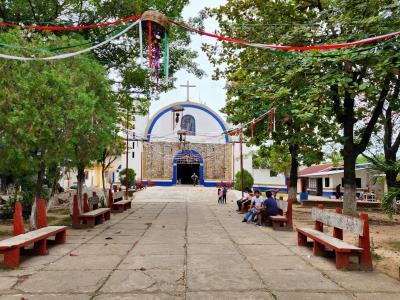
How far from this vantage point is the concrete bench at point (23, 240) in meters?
7.26

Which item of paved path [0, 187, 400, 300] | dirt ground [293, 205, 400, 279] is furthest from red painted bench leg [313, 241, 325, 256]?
dirt ground [293, 205, 400, 279]

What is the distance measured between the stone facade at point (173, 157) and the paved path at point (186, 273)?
109ft

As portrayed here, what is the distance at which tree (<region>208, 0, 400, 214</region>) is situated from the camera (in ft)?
34.5

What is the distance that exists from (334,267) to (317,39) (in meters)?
9.06

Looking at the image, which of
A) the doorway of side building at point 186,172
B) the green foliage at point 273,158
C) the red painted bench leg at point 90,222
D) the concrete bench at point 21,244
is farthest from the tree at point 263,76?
the doorway of side building at point 186,172

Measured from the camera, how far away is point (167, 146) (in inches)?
1754

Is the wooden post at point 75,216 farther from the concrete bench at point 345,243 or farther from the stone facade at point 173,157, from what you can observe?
the stone facade at point 173,157

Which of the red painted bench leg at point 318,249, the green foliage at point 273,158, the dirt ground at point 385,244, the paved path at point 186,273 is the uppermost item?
the green foliage at point 273,158

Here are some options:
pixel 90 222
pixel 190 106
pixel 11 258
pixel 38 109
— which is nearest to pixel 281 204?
pixel 90 222

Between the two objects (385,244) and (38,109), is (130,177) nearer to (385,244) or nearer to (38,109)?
(38,109)

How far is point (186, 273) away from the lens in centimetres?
677

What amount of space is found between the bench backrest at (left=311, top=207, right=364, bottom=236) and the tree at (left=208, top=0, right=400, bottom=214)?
246 cm

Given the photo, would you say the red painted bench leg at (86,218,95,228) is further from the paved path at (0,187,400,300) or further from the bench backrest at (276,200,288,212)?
the bench backrest at (276,200,288,212)

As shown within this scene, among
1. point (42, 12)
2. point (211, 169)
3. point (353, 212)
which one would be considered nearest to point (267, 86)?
point (353, 212)
